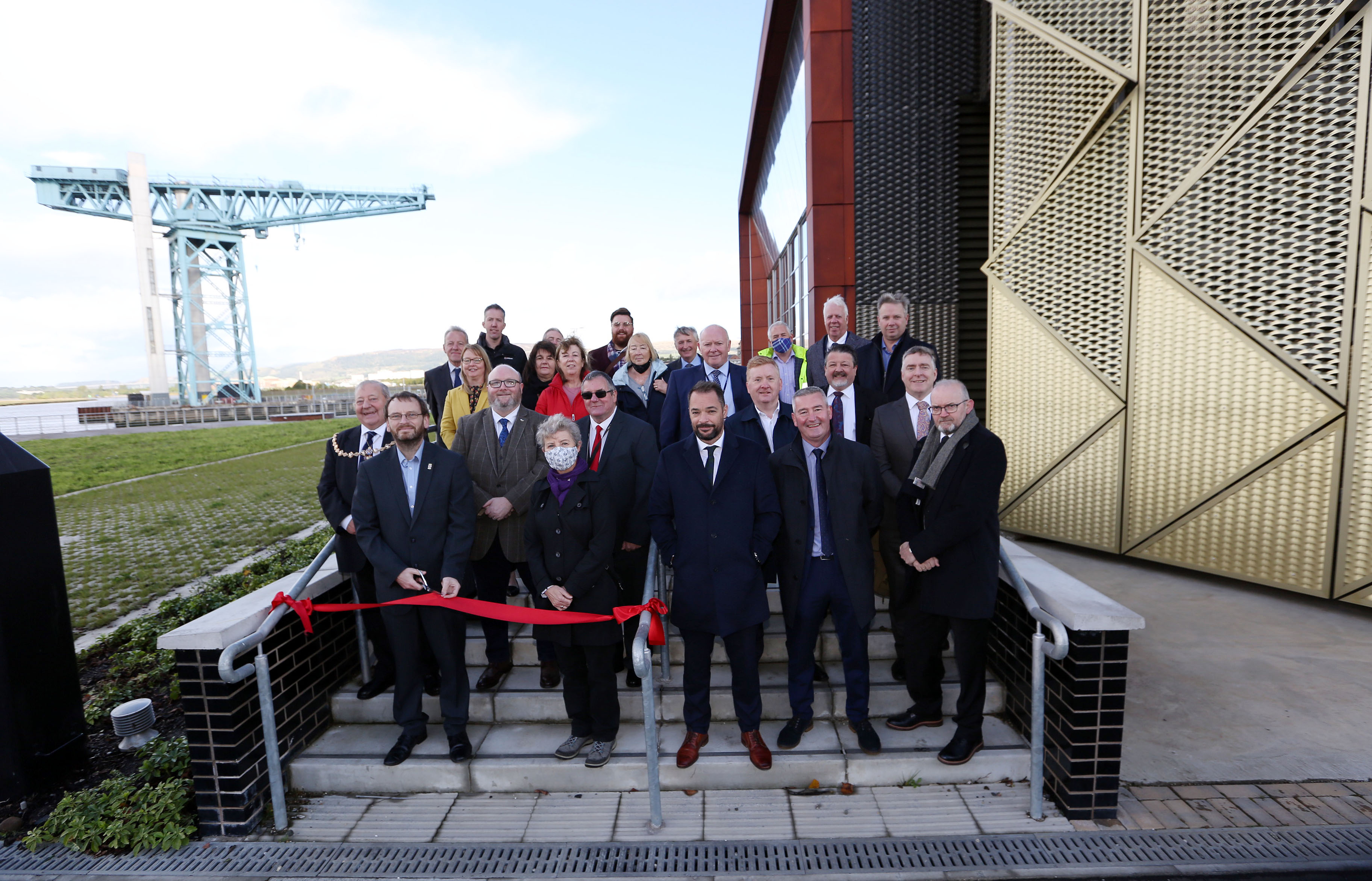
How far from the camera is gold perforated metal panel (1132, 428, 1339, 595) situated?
18.8 ft

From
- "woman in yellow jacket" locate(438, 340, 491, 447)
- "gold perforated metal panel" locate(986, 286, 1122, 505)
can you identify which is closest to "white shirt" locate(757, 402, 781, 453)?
"woman in yellow jacket" locate(438, 340, 491, 447)

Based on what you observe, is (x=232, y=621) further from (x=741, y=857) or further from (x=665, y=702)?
(x=741, y=857)

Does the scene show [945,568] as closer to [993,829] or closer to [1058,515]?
[993,829]

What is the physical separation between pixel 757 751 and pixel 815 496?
4.60 ft

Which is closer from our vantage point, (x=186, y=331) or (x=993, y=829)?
(x=993, y=829)

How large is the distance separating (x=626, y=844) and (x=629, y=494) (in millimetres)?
1848

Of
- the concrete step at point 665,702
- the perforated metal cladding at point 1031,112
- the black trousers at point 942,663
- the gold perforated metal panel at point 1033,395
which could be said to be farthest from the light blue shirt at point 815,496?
the perforated metal cladding at point 1031,112

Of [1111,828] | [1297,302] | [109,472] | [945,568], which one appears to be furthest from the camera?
[109,472]

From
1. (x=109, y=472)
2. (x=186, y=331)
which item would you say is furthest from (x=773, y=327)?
(x=186, y=331)

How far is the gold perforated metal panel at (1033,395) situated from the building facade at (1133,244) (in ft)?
0.09

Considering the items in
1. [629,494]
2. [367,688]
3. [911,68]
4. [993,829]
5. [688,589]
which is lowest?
[993,829]

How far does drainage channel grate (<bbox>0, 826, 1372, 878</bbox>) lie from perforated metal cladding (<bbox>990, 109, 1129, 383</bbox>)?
16.5ft

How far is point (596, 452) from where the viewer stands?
4230 mm

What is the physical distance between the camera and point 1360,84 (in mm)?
5355
